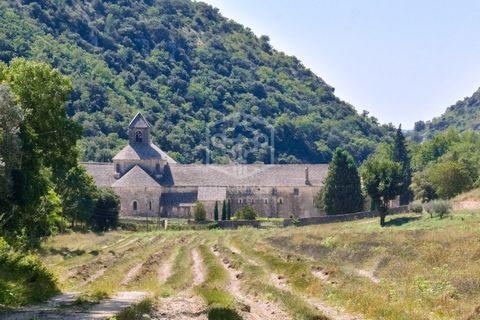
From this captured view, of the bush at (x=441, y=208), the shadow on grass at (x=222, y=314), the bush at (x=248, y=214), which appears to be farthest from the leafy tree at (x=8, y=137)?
the bush at (x=248, y=214)

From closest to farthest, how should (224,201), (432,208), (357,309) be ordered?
(357,309), (432,208), (224,201)

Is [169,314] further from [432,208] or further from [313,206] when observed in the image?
[313,206]

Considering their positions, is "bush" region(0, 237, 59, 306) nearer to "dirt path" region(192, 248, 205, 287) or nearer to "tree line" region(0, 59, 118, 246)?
"dirt path" region(192, 248, 205, 287)

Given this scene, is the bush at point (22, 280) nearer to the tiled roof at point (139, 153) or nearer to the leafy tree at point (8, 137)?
the leafy tree at point (8, 137)

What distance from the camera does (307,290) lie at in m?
29.7

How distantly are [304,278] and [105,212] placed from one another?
70004mm

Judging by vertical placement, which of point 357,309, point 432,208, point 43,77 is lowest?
point 357,309

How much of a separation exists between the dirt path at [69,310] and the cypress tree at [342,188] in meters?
88.3

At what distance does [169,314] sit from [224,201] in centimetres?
10179

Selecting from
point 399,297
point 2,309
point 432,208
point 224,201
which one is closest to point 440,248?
point 399,297

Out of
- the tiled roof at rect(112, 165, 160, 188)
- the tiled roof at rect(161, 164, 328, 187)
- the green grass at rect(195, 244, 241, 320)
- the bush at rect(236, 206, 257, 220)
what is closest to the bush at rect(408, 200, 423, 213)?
the bush at rect(236, 206, 257, 220)

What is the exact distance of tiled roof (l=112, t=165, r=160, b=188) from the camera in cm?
12950

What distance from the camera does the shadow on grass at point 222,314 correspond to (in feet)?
67.6

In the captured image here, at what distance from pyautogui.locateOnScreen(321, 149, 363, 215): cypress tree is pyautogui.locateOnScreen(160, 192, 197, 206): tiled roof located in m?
24.9
